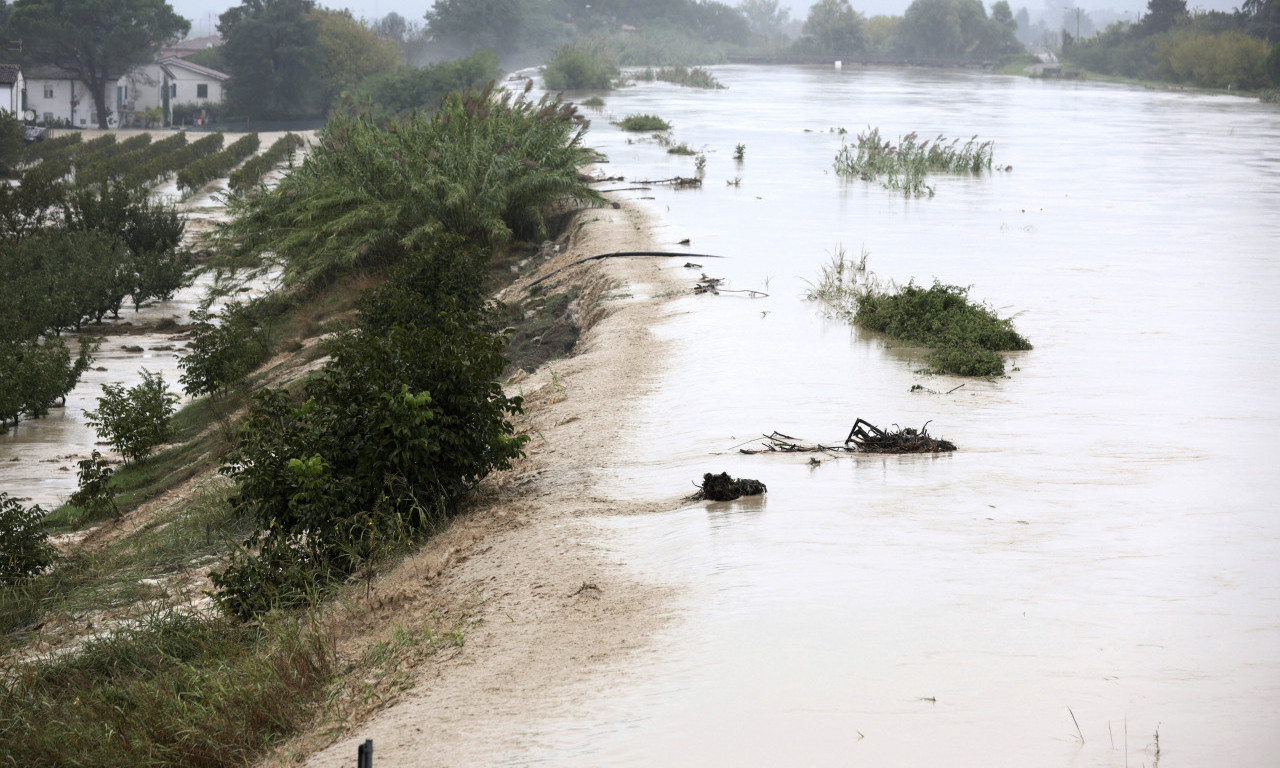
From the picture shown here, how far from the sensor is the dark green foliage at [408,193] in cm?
1683

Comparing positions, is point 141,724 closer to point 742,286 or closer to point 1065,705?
point 1065,705

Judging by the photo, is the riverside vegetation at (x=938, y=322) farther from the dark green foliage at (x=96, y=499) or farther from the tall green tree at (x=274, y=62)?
the tall green tree at (x=274, y=62)

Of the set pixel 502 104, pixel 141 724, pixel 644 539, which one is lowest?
pixel 141 724

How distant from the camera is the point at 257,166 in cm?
5422

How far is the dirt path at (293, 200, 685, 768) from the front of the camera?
167 inches

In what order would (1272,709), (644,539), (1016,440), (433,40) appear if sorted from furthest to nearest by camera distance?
(433,40) < (1016,440) < (644,539) < (1272,709)

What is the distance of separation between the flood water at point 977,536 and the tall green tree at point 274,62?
274ft

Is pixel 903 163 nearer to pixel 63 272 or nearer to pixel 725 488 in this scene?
pixel 63 272

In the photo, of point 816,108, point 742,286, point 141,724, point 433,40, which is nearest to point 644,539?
point 141,724

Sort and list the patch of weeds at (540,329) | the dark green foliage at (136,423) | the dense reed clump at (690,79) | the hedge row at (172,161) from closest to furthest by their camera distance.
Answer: the patch of weeds at (540,329) < the dark green foliage at (136,423) < the hedge row at (172,161) < the dense reed clump at (690,79)

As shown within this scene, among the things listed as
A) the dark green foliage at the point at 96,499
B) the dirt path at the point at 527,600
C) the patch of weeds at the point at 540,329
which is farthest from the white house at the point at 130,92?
the dirt path at the point at 527,600

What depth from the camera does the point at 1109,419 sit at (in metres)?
7.83

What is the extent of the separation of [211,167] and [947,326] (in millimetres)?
50727

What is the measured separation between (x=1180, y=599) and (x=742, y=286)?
26.6ft
